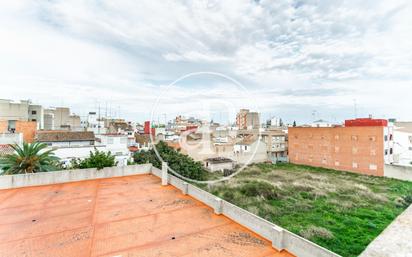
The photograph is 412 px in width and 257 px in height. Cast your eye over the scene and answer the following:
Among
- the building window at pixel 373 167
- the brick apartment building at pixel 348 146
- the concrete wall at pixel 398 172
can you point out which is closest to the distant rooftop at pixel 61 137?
the brick apartment building at pixel 348 146

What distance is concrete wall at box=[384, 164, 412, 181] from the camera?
22109mm

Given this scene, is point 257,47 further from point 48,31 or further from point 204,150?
point 204,150

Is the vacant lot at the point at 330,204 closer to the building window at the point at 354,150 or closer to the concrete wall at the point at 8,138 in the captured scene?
the building window at the point at 354,150

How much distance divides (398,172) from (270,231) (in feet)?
82.5

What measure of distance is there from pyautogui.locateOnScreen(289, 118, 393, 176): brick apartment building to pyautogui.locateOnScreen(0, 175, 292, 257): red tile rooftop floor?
82.7 feet

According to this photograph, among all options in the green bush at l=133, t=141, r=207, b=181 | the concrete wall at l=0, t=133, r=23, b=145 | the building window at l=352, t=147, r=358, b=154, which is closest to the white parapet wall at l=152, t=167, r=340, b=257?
the green bush at l=133, t=141, r=207, b=181

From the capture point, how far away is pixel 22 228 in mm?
6816

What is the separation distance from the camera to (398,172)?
23.2 metres

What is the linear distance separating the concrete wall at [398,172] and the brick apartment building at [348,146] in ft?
1.82

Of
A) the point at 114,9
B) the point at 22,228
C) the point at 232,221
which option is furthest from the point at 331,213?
the point at 114,9

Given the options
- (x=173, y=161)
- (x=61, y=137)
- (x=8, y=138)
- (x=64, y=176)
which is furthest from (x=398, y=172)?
(x=8, y=138)

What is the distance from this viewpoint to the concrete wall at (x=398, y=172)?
2211cm

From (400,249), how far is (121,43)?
1839 centimetres

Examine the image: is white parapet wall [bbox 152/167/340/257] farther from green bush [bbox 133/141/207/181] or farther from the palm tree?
green bush [bbox 133/141/207/181]
